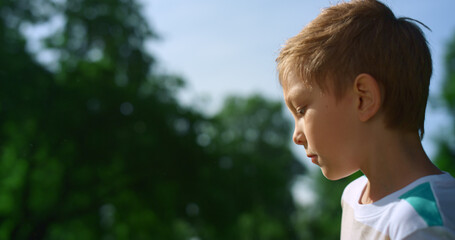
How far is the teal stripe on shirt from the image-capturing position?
105 cm

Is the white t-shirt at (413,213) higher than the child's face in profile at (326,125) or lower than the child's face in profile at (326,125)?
lower

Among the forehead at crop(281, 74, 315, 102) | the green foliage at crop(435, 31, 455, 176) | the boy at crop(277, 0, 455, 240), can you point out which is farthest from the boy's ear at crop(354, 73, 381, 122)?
the green foliage at crop(435, 31, 455, 176)

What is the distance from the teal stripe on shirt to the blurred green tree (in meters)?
13.0

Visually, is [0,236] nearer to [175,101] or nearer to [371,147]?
[175,101]

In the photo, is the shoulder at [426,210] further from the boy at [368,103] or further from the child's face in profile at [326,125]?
the child's face in profile at [326,125]

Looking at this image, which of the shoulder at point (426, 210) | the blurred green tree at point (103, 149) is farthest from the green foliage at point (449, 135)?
the shoulder at point (426, 210)

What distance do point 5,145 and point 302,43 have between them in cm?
1292

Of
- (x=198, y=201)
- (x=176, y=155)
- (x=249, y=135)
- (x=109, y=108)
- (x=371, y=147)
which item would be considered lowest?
(x=371, y=147)

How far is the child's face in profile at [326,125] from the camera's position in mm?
1271

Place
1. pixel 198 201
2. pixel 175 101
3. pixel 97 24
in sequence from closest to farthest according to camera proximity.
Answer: pixel 198 201
pixel 175 101
pixel 97 24

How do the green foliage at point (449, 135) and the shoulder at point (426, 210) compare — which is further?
the green foliage at point (449, 135)

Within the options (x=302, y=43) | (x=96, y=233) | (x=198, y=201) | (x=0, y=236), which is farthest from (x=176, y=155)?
(x=302, y=43)

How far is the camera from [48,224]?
14969 millimetres

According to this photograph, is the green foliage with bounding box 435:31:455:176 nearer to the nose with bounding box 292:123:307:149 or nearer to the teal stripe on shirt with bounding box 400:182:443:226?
the nose with bounding box 292:123:307:149
